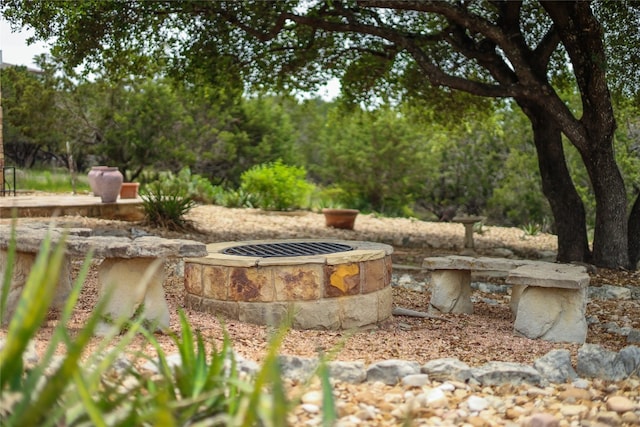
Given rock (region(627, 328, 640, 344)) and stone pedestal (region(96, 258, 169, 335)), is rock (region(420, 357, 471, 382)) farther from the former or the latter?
rock (region(627, 328, 640, 344))

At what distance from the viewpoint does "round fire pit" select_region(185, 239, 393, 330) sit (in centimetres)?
471

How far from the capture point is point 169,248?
393 centimetres

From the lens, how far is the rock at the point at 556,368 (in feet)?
11.5

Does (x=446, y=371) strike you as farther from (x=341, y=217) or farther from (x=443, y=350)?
(x=341, y=217)

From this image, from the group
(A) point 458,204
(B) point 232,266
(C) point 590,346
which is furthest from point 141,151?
(C) point 590,346

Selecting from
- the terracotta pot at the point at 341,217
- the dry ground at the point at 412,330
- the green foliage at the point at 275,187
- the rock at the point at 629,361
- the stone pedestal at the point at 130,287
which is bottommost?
the dry ground at the point at 412,330

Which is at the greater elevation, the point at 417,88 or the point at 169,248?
the point at 417,88

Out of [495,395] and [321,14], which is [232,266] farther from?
[321,14]

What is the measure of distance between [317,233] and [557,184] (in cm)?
399

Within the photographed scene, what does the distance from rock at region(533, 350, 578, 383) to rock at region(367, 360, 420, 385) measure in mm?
686

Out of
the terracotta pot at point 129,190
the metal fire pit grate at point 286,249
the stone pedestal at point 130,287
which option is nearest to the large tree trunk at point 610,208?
the metal fire pit grate at point 286,249

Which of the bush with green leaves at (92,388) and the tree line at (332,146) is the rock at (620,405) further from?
the tree line at (332,146)

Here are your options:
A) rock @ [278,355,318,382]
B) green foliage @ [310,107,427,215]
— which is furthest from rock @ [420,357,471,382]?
green foliage @ [310,107,427,215]

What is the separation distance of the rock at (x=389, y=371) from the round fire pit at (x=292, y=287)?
1301 mm
